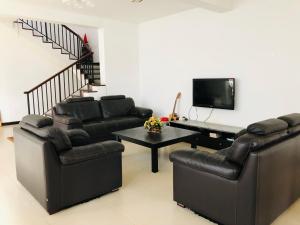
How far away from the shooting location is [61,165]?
8.52ft

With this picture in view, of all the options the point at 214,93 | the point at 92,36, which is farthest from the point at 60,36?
the point at 214,93

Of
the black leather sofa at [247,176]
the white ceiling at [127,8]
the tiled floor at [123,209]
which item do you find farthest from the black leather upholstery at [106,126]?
the black leather sofa at [247,176]

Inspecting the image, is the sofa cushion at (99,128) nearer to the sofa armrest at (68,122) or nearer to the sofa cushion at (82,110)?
the sofa armrest at (68,122)

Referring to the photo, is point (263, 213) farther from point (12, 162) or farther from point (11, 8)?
point (11, 8)

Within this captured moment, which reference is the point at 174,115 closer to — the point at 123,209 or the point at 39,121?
the point at 123,209

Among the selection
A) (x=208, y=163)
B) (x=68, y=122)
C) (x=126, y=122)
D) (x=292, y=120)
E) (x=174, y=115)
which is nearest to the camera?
(x=208, y=163)

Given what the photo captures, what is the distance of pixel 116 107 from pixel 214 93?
2.25 meters

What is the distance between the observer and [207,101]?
514 cm

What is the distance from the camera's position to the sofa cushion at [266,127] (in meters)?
2.08

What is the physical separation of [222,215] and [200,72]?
359 centimetres

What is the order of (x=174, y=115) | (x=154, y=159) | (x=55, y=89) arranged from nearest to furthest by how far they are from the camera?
(x=154, y=159) < (x=174, y=115) < (x=55, y=89)

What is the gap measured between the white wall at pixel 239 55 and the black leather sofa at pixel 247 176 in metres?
1.83

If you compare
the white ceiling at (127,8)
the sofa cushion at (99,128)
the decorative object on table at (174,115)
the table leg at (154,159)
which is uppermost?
the white ceiling at (127,8)

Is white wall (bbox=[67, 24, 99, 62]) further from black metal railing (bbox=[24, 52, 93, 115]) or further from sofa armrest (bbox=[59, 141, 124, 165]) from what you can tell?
sofa armrest (bbox=[59, 141, 124, 165])
